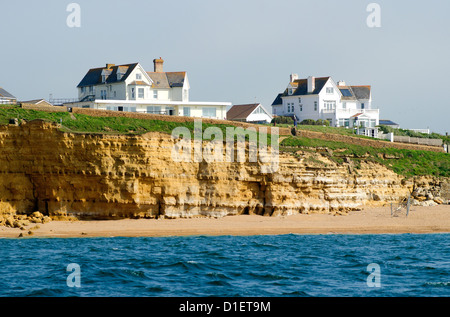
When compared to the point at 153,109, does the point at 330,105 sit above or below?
above

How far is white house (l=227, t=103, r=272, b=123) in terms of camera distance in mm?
69812

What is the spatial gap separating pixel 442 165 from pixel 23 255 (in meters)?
38.3

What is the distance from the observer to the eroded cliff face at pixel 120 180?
137ft

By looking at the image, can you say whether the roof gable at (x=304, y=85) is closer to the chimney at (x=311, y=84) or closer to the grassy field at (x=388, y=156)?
the chimney at (x=311, y=84)

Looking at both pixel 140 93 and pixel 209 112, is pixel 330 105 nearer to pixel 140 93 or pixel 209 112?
pixel 209 112

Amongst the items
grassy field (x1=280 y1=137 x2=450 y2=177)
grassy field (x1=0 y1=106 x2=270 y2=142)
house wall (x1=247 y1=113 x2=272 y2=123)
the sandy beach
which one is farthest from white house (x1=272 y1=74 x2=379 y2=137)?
the sandy beach

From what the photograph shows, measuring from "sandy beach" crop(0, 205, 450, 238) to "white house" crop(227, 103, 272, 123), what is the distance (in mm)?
25167

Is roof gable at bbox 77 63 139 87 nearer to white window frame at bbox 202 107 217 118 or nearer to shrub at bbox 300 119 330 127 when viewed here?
white window frame at bbox 202 107 217 118

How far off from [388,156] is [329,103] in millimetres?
20392

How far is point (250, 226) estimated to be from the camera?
138 ft

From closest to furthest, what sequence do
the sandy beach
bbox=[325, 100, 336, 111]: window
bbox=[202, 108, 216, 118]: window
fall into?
the sandy beach
bbox=[202, 108, 216, 118]: window
bbox=[325, 100, 336, 111]: window

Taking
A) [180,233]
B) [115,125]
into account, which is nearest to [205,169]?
[180,233]

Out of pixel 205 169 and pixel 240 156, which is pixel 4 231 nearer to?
pixel 205 169

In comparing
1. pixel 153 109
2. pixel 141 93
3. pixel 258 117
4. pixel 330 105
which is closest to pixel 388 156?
pixel 258 117
